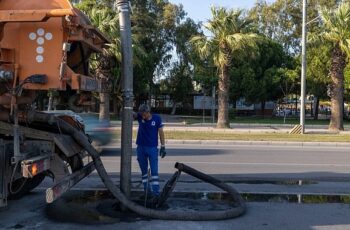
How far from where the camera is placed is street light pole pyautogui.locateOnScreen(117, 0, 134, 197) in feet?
25.1

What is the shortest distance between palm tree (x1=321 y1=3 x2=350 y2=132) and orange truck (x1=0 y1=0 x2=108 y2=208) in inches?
1008

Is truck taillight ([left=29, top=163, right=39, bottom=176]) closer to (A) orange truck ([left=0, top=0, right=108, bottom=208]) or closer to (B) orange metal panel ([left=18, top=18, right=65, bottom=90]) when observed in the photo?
(A) orange truck ([left=0, top=0, right=108, bottom=208])

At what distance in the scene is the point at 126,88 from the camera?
25.5ft

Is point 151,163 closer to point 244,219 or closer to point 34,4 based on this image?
point 244,219

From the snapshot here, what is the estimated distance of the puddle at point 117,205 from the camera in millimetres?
7365

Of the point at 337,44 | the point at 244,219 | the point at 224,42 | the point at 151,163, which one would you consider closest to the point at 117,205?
the point at 151,163

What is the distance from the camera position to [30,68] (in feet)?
19.4

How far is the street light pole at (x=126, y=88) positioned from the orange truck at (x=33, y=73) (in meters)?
1.03

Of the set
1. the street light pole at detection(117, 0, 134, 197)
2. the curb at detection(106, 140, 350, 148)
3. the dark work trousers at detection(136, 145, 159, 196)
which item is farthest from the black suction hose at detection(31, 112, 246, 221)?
the curb at detection(106, 140, 350, 148)

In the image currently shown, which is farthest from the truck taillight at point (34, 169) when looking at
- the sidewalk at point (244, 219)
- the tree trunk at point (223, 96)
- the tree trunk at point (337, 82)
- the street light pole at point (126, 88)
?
the tree trunk at point (337, 82)

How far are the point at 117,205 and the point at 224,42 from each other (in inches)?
954

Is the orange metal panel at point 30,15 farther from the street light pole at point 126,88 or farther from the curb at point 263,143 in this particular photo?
the curb at point 263,143

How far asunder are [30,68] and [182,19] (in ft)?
170

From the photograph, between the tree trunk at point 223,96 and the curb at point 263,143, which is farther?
the tree trunk at point 223,96
